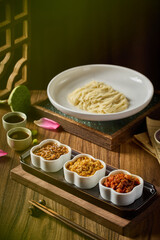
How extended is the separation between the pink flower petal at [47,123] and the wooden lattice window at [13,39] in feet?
1.12

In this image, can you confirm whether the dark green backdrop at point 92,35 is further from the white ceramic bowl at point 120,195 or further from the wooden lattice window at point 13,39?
the white ceramic bowl at point 120,195

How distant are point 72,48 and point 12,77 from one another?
0.59 metres

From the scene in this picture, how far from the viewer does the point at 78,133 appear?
2.43 meters

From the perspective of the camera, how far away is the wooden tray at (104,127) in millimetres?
2326

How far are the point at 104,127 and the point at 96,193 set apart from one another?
58 centimetres

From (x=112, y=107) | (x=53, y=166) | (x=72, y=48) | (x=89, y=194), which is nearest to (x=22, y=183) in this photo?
(x=53, y=166)

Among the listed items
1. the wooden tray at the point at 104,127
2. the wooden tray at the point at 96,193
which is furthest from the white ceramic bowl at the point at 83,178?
the wooden tray at the point at 104,127

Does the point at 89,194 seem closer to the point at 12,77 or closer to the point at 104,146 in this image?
the point at 104,146

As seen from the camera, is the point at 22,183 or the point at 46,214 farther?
the point at 22,183

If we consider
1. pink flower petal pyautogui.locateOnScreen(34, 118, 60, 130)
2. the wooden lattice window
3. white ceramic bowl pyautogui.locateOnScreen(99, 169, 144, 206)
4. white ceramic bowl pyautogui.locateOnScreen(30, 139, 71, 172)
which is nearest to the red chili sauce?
white ceramic bowl pyautogui.locateOnScreen(99, 169, 144, 206)

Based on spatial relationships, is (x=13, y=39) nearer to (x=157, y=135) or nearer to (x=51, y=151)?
(x=51, y=151)

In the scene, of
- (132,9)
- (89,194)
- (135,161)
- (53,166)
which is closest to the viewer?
(89,194)

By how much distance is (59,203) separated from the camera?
76.4 inches

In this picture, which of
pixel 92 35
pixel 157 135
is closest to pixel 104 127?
pixel 157 135
